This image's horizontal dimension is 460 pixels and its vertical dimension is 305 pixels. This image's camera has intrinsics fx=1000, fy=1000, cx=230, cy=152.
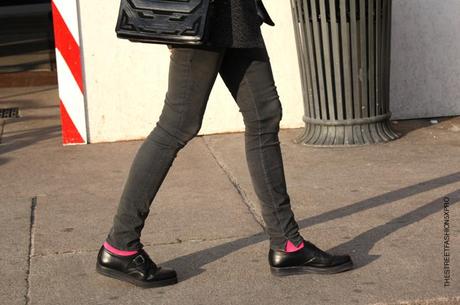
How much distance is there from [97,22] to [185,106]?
10.4 ft

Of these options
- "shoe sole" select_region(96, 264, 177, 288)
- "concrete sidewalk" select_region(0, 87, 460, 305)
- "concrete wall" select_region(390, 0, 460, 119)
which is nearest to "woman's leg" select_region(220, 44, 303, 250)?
"concrete sidewalk" select_region(0, 87, 460, 305)

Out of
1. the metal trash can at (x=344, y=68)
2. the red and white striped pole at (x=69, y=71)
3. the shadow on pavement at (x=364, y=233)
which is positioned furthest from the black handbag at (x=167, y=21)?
the red and white striped pole at (x=69, y=71)

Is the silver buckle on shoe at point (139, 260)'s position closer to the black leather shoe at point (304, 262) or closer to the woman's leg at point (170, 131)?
the woman's leg at point (170, 131)

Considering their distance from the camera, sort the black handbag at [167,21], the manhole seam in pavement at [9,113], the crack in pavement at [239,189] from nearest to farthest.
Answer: the black handbag at [167,21] < the crack in pavement at [239,189] < the manhole seam in pavement at [9,113]

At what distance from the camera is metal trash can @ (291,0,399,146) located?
264 inches

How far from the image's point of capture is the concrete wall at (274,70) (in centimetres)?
724

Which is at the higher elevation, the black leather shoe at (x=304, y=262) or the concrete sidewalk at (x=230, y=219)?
the black leather shoe at (x=304, y=262)

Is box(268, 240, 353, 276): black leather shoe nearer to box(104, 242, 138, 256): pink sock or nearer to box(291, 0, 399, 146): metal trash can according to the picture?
box(104, 242, 138, 256): pink sock

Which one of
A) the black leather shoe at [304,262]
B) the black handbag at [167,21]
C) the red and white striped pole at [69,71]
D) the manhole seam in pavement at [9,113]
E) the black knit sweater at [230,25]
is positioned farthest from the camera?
the manhole seam in pavement at [9,113]

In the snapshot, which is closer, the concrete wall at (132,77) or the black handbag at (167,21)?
the black handbag at (167,21)

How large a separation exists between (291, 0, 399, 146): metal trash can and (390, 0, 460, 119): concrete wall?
663 millimetres

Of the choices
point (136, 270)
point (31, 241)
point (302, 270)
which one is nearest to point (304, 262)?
point (302, 270)

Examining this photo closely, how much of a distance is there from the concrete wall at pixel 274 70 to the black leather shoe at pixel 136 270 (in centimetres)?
303

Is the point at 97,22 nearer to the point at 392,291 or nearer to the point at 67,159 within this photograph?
the point at 67,159
